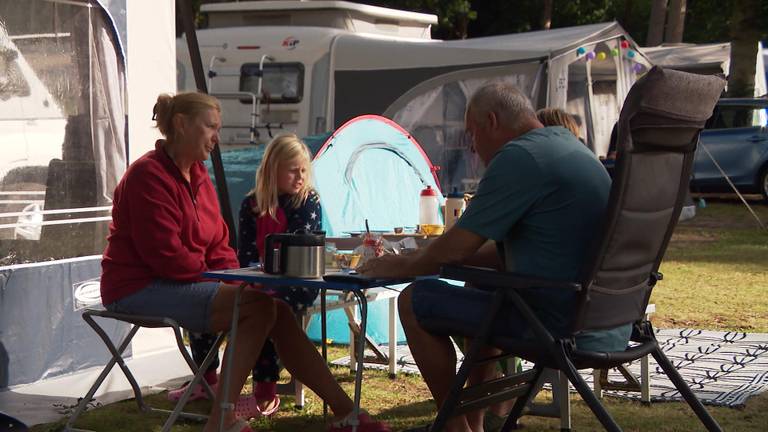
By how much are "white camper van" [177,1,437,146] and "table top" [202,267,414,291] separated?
25.8ft

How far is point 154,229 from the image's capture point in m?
3.59

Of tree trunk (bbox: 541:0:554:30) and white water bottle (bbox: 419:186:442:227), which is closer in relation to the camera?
white water bottle (bbox: 419:186:442:227)

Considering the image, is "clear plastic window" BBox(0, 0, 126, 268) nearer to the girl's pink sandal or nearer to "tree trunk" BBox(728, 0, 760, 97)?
the girl's pink sandal

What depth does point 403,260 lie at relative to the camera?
11.0 feet

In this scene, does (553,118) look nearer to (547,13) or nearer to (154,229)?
(154,229)

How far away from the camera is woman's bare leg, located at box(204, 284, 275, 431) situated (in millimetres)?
3562

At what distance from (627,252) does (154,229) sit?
152cm

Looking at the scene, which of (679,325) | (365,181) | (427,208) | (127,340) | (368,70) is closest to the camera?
(127,340)

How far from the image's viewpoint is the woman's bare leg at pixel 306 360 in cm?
379

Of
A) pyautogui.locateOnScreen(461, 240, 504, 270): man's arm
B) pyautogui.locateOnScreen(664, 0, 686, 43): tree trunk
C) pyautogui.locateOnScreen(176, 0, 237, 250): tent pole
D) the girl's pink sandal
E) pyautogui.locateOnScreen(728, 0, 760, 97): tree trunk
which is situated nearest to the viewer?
pyautogui.locateOnScreen(461, 240, 504, 270): man's arm

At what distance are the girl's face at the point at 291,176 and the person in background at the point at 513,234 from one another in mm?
1055

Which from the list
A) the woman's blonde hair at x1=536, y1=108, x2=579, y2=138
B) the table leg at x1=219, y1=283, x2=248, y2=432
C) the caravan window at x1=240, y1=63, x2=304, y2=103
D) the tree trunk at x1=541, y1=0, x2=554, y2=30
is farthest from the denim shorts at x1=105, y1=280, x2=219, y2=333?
the tree trunk at x1=541, y1=0, x2=554, y2=30

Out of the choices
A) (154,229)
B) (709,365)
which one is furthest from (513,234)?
(709,365)

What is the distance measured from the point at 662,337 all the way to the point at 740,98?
838 centimetres
